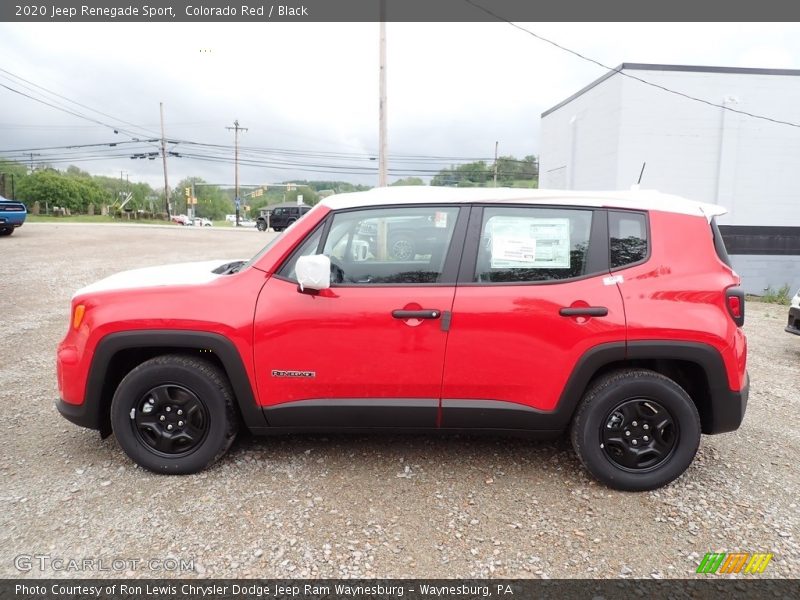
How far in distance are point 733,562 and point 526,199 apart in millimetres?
2107

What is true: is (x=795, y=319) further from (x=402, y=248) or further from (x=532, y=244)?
(x=402, y=248)

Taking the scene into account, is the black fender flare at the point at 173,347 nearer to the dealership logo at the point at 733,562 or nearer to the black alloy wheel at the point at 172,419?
the black alloy wheel at the point at 172,419

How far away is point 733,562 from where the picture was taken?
2473 mm

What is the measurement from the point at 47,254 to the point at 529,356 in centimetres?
1505

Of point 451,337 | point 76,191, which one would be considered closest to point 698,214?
point 451,337

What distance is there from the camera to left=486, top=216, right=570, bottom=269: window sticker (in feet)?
10.0

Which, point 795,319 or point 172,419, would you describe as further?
point 795,319

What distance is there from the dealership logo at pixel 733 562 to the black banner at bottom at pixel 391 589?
3.0 inches

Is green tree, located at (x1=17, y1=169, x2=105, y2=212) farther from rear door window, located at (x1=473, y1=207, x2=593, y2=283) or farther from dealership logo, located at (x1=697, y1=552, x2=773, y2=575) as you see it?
dealership logo, located at (x1=697, y1=552, x2=773, y2=575)

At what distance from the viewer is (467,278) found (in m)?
3.03

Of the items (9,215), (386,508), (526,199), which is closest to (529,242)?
(526,199)

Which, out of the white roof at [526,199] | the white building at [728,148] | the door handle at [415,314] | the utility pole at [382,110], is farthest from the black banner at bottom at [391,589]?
the white building at [728,148]

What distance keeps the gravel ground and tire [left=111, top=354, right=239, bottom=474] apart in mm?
140

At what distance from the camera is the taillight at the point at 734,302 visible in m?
2.95
